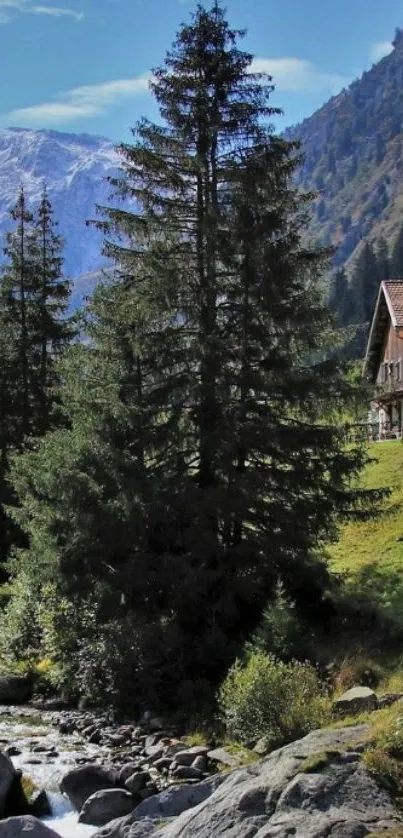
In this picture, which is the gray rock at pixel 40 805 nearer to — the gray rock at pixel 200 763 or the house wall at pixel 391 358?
the gray rock at pixel 200 763

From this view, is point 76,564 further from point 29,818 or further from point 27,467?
point 29,818

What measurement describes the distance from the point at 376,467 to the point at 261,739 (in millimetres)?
19896

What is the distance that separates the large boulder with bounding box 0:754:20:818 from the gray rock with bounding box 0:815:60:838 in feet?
5.51

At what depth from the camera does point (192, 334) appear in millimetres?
19734

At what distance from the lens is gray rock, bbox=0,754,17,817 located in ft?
43.6

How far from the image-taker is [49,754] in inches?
614

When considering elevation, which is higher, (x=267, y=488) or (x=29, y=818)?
(x=267, y=488)

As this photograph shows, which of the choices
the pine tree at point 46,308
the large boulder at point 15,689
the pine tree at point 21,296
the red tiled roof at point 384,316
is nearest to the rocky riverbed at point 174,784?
the large boulder at point 15,689

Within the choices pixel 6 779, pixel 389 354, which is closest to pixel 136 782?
pixel 6 779

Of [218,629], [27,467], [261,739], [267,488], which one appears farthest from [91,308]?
[261,739]

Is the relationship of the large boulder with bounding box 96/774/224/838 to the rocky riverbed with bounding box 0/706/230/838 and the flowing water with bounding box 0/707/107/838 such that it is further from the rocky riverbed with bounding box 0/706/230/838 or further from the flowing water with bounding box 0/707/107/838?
the flowing water with bounding box 0/707/107/838

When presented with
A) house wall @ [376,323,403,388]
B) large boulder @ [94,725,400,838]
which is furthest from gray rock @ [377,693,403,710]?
Answer: house wall @ [376,323,403,388]

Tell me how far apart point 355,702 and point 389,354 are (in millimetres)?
43301

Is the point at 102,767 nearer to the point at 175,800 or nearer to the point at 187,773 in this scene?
the point at 187,773
